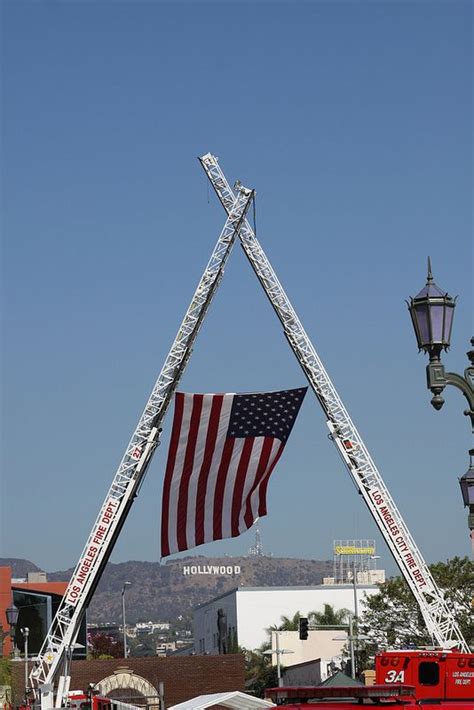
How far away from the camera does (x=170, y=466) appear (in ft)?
155

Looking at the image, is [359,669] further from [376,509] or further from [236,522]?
[236,522]

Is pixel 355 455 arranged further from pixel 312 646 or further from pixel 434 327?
pixel 312 646

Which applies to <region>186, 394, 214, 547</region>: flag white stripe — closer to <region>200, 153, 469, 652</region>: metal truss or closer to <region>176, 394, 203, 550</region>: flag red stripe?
<region>176, 394, 203, 550</region>: flag red stripe

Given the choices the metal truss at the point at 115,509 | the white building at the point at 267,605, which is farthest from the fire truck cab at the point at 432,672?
the white building at the point at 267,605

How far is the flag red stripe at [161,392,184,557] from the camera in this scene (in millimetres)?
46719

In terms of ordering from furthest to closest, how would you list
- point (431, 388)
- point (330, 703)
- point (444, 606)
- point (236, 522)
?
1. point (444, 606)
2. point (236, 522)
3. point (431, 388)
4. point (330, 703)

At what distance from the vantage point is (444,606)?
5091 cm

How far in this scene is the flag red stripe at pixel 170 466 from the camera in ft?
153

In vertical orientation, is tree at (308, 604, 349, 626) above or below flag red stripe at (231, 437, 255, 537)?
→ below

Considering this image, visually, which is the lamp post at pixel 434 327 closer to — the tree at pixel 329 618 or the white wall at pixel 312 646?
the tree at pixel 329 618

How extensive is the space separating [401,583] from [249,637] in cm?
9109

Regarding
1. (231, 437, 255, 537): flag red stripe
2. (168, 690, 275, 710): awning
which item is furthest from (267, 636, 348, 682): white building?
(168, 690, 275, 710): awning

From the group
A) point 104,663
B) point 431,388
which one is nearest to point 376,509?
point 104,663

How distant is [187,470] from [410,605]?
30139mm
